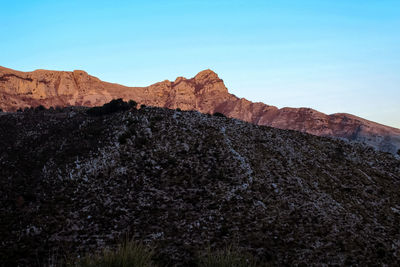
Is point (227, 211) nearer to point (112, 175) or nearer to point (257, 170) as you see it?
point (257, 170)

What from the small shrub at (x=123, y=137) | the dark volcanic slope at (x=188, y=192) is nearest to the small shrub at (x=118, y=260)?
Result: the dark volcanic slope at (x=188, y=192)

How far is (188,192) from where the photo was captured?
2381cm

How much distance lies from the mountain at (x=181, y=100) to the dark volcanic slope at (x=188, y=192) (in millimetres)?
106475

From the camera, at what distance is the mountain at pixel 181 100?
135 m

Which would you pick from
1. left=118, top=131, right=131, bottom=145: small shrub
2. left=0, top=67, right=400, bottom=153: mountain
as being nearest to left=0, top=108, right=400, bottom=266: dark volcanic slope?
left=118, top=131, right=131, bottom=145: small shrub

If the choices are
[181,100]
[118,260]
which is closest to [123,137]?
[118,260]

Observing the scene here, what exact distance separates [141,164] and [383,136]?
443 ft

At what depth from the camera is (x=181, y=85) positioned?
199125 millimetres

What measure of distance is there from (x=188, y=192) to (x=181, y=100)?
537 ft

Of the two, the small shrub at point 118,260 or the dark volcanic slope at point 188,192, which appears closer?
the small shrub at point 118,260

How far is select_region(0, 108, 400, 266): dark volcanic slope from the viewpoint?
56.9 feet

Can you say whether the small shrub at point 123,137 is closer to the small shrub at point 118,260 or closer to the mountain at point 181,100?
the small shrub at point 118,260

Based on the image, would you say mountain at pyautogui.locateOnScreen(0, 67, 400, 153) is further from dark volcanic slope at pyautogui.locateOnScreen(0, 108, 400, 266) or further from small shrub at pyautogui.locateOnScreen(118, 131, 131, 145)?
small shrub at pyautogui.locateOnScreen(118, 131, 131, 145)

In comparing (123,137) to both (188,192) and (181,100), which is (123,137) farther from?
(181,100)
